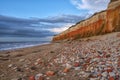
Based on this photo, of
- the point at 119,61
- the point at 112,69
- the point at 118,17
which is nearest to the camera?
the point at 112,69

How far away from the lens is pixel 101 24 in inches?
941

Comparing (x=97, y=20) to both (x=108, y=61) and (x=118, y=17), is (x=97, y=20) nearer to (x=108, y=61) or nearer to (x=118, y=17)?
(x=118, y=17)

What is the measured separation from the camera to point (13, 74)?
758 centimetres

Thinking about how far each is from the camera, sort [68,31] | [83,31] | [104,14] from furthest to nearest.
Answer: [68,31] → [83,31] → [104,14]

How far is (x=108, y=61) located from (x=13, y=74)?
12.3 ft

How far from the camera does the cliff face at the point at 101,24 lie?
68.5ft

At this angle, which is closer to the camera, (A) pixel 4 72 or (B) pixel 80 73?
(B) pixel 80 73

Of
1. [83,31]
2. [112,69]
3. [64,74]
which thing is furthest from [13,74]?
[83,31]

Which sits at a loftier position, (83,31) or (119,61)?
(83,31)

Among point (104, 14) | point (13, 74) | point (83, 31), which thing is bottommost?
point (13, 74)

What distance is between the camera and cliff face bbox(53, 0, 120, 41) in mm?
20891

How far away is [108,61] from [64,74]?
1924 millimetres

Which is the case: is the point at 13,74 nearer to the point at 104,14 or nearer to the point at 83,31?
the point at 104,14

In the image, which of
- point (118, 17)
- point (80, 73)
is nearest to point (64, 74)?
point (80, 73)
